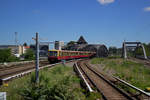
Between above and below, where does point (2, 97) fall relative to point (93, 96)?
above

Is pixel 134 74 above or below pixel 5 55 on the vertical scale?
below

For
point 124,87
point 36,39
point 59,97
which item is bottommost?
point 124,87

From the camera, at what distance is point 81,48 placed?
→ 103 meters

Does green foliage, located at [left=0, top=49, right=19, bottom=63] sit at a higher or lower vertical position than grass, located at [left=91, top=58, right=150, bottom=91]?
higher

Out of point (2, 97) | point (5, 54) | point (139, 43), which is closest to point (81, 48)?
point (139, 43)

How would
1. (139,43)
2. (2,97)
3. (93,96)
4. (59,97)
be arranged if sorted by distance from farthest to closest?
(139,43) → (93,96) → (59,97) → (2,97)

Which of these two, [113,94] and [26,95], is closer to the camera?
[26,95]

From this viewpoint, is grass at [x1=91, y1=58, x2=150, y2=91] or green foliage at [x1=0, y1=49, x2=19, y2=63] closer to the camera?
grass at [x1=91, y1=58, x2=150, y2=91]

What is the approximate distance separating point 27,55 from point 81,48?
52815 mm

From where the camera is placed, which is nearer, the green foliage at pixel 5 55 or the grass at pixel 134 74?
the grass at pixel 134 74

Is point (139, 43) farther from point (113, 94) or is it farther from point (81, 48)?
point (113, 94)

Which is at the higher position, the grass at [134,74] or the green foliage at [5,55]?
the green foliage at [5,55]

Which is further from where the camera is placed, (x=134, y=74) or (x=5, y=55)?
(x=5, y=55)

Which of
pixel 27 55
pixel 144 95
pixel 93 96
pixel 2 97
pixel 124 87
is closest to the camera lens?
pixel 2 97
